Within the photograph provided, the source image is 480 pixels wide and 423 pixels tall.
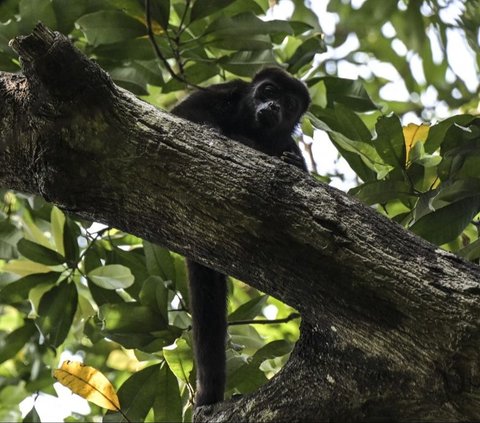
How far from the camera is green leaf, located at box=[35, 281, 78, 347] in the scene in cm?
350

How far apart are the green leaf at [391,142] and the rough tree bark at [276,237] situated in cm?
89

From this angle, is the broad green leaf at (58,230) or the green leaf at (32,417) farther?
the green leaf at (32,417)

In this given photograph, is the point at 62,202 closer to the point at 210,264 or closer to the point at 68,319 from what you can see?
the point at 210,264

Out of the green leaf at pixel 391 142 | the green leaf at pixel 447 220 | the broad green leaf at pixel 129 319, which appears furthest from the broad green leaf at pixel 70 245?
the green leaf at pixel 447 220

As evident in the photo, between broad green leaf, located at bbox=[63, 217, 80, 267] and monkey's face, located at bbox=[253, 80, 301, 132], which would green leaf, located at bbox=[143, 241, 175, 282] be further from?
monkey's face, located at bbox=[253, 80, 301, 132]

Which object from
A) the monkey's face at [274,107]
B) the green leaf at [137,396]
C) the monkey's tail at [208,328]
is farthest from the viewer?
the monkey's face at [274,107]

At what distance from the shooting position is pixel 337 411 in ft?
6.65

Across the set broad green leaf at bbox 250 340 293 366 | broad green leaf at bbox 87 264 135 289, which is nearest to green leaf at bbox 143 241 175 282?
broad green leaf at bbox 87 264 135 289

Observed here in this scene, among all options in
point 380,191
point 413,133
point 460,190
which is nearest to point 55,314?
point 380,191

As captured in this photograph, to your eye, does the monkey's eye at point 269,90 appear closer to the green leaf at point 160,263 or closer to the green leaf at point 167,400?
the green leaf at point 160,263

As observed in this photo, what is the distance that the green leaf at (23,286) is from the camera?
11.6ft

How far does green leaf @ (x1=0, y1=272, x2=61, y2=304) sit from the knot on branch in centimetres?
151

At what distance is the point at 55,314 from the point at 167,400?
0.67 metres

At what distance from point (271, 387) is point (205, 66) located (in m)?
2.16
